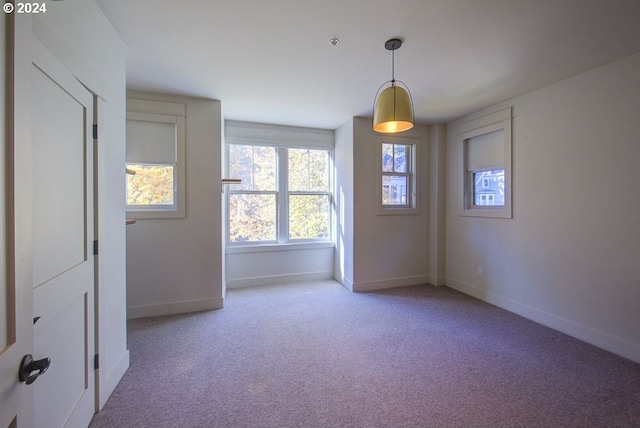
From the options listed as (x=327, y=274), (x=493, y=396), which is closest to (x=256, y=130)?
(x=327, y=274)

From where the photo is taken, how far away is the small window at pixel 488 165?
339 centimetres

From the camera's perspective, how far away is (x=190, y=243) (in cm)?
333

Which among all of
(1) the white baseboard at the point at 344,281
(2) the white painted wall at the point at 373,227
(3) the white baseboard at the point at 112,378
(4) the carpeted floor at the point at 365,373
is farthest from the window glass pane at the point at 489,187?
(3) the white baseboard at the point at 112,378

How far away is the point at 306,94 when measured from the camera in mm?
3205

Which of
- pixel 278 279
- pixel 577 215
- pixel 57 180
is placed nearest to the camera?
pixel 57 180

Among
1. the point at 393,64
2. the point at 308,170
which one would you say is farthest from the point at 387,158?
the point at 393,64

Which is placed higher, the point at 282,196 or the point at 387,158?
the point at 387,158

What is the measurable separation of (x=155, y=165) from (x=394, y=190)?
3.28 m

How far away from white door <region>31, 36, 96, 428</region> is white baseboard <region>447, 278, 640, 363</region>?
13.0 feet

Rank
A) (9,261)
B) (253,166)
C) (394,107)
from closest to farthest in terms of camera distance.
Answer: (9,261) < (394,107) < (253,166)

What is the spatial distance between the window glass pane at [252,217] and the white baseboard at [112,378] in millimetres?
2288

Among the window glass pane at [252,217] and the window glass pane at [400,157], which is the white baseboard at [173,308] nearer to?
the window glass pane at [252,217]

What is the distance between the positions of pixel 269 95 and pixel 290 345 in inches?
106

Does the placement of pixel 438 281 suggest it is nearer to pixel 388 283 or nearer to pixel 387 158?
pixel 388 283
